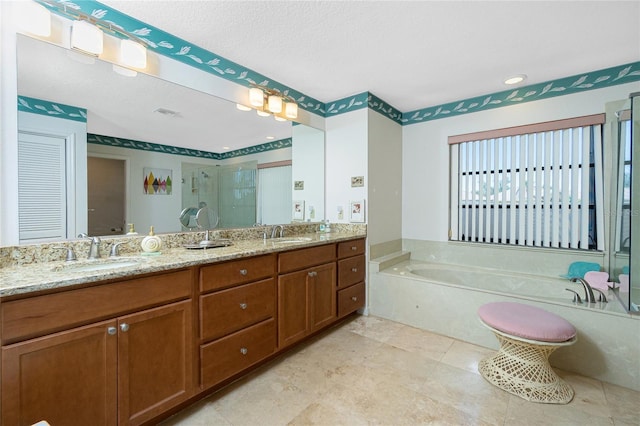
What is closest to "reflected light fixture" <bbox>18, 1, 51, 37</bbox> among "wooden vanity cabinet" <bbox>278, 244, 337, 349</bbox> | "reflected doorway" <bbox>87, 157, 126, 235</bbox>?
"reflected doorway" <bbox>87, 157, 126, 235</bbox>

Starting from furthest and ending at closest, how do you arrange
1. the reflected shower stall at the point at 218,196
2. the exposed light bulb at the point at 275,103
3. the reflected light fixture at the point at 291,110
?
the reflected light fixture at the point at 291,110
the exposed light bulb at the point at 275,103
the reflected shower stall at the point at 218,196

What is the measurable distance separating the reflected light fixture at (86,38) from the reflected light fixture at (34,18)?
0.10m

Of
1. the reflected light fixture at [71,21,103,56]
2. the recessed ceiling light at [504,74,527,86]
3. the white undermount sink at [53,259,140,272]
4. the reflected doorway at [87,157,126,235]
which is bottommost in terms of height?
the white undermount sink at [53,259,140,272]

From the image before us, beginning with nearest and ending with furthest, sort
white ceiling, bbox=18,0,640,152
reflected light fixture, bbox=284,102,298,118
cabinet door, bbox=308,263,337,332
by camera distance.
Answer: white ceiling, bbox=18,0,640,152
cabinet door, bbox=308,263,337,332
reflected light fixture, bbox=284,102,298,118

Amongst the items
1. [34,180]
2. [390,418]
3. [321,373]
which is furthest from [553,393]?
[34,180]

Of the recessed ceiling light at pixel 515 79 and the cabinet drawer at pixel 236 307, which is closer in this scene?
the cabinet drawer at pixel 236 307

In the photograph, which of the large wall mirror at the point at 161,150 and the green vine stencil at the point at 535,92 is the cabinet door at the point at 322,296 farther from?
the green vine stencil at the point at 535,92

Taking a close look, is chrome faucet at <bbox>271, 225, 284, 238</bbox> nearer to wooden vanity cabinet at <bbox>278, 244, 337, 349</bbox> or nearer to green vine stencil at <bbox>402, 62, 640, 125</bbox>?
wooden vanity cabinet at <bbox>278, 244, 337, 349</bbox>

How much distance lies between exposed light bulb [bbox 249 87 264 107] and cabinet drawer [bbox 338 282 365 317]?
→ 73.7 inches

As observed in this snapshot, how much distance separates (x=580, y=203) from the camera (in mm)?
2557

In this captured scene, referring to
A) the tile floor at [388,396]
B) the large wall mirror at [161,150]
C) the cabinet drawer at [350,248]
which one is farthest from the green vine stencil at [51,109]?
the cabinet drawer at [350,248]

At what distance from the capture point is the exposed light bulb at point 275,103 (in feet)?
8.10

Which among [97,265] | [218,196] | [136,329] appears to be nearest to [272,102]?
[218,196]

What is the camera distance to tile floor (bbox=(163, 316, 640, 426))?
1.50m
